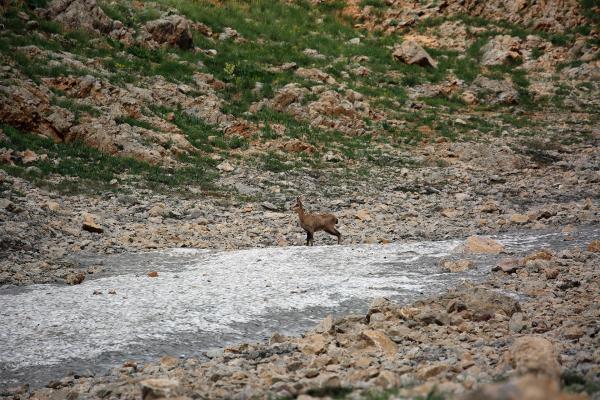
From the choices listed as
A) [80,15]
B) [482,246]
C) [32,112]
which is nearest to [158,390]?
[482,246]

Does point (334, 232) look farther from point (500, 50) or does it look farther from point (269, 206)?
point (500, 50)

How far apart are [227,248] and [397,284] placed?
511cm

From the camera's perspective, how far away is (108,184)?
1877 cm

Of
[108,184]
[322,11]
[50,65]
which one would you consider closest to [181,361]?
[108,184]

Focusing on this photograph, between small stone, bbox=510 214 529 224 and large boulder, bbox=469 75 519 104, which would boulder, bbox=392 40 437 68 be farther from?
small stone, bbox=510 214 529 224

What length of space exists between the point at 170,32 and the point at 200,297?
2253 cm

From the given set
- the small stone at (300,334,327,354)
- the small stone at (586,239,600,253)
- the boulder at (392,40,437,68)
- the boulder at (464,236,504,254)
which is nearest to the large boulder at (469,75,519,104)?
the boulder at (392,40,437,68)

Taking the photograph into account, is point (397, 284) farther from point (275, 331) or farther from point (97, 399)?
point (97, 399)

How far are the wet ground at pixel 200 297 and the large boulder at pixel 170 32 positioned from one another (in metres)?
18.6

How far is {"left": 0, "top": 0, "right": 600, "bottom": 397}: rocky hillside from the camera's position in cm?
1609

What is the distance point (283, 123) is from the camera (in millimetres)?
26250

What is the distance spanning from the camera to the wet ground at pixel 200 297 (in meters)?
8.56

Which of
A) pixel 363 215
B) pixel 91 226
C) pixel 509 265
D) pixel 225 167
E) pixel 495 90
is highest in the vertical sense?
pixel 495 90

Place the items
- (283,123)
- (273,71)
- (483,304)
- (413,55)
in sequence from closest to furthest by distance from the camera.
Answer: (483,304) < (283,123) < (273,71) < (413,55)
